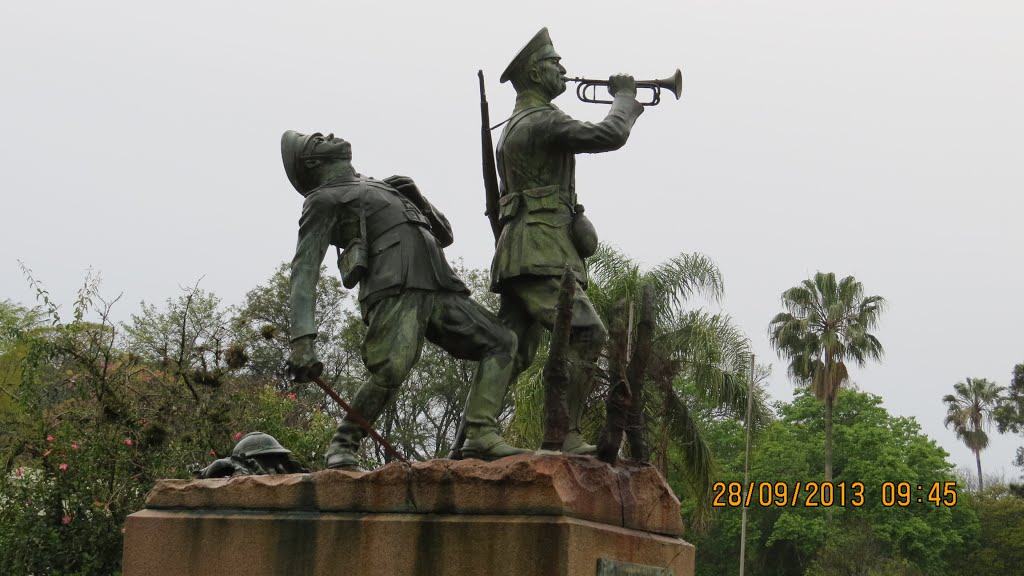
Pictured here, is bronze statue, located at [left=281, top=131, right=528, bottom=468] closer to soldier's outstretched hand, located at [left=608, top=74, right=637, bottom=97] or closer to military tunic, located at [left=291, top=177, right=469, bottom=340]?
military tunic, located at [left=291, top=177, right=469, bottom=340]

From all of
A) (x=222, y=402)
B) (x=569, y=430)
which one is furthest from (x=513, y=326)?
(x=222, y=402)

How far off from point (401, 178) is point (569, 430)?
5.49 feet

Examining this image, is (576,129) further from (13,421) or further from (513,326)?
(13,421)

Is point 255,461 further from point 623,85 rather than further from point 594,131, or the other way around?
point 623,85

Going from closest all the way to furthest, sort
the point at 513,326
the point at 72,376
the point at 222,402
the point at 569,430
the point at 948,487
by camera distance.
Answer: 1. the point at 569,430
2. the point at 513,326
3. the point at 222,402
4. the point at 72,376
5. the point at 948,487

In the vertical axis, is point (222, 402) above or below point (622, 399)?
above

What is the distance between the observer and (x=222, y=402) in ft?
42.1

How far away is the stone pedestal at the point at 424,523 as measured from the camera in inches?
219

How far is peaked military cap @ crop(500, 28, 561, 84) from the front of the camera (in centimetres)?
697

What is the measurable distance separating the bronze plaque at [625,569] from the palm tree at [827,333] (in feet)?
103

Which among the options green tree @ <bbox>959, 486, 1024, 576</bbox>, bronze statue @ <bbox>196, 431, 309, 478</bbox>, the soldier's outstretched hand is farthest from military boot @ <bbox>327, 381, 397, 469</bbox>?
green tree @ <bbox>959, 486, 1024, 576</bbox>

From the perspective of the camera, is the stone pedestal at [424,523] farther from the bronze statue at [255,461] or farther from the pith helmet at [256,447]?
the pith helmet at [256,447]

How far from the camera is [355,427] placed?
21.2 ft

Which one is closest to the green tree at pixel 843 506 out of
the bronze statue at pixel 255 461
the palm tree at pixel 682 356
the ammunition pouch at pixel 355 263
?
the palm tree at pixel 682 356
